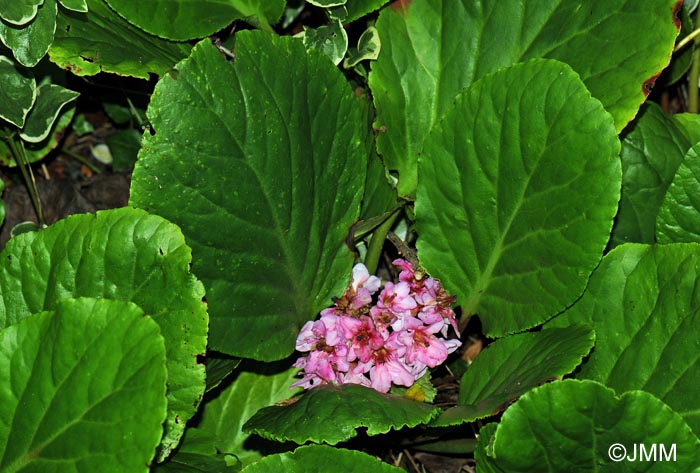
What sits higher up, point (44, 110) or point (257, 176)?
point (257, 176)

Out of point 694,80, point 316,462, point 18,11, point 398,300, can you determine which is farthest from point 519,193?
point 18,11

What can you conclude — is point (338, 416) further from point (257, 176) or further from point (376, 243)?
point (376, 243)

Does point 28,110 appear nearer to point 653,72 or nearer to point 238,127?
point 238,127

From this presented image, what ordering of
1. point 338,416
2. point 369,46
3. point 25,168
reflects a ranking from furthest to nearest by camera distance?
point 25,168 < point 369,46 < point 338,416

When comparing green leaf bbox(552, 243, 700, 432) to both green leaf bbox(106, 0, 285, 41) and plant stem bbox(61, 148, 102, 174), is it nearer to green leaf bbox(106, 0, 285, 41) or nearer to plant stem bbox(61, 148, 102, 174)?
green leaf bbox(106, 0, 285, 41)

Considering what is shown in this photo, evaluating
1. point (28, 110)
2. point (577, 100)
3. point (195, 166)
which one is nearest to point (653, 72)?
point (577, 100)

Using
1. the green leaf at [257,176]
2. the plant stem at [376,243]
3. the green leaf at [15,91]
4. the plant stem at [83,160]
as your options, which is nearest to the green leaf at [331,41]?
the green leaf at [257,176]
